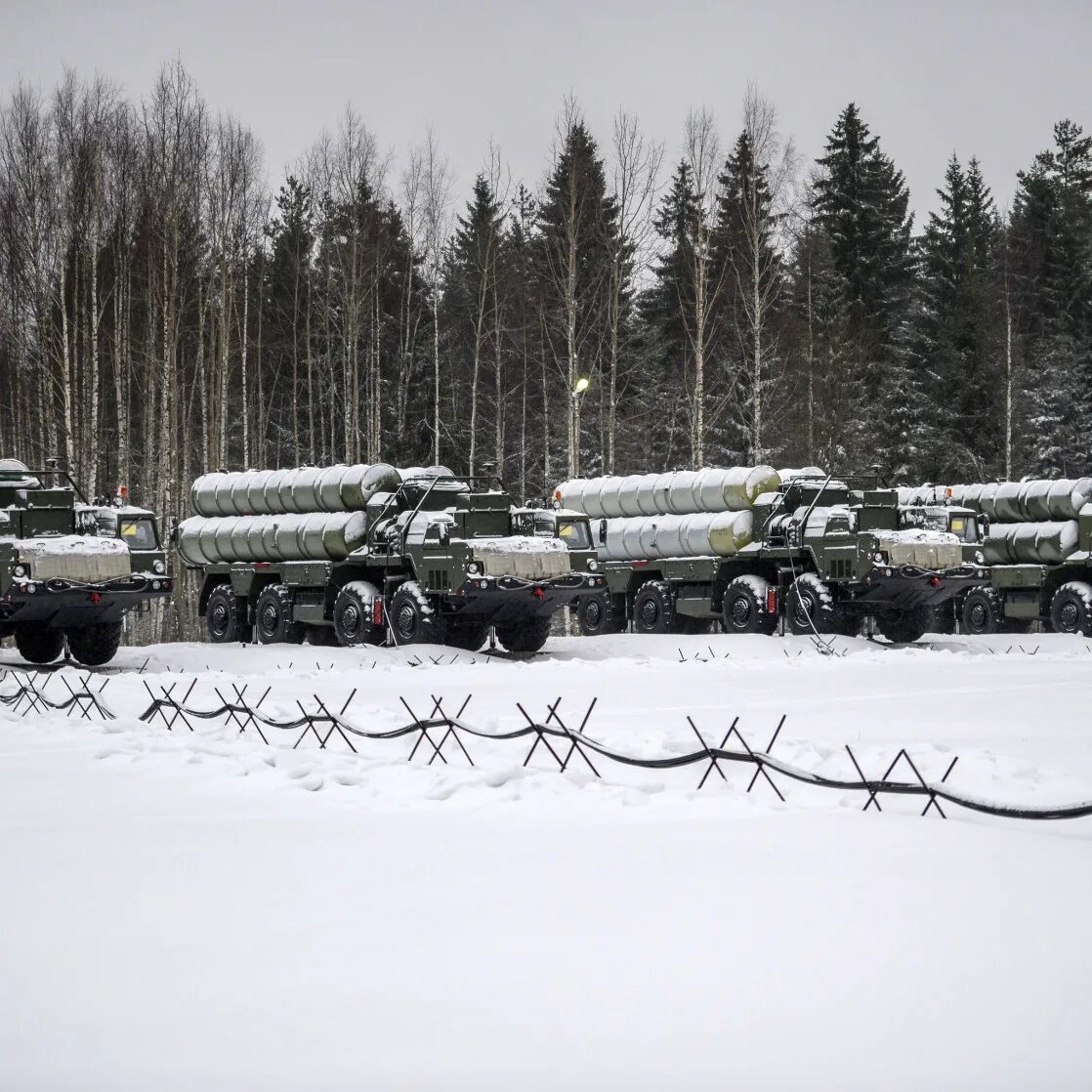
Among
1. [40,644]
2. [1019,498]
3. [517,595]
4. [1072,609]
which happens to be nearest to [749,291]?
[1019,498]

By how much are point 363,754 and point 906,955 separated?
6371mm

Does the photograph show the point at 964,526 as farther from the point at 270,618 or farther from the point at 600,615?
the point at 270,618

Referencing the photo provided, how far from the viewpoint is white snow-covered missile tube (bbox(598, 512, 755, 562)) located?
27625mm

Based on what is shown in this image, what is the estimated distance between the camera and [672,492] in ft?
95.0

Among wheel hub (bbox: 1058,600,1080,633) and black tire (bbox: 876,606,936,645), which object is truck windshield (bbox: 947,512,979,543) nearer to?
black tire (bbox: 876,606,936,645)

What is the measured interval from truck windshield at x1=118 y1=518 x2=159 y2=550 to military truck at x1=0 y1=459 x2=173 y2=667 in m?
0.02

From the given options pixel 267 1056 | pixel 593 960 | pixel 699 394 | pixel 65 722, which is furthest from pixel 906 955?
pixel 699 394

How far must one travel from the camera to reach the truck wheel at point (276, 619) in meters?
27.2

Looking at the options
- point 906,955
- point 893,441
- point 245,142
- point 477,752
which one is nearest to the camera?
point 906,955

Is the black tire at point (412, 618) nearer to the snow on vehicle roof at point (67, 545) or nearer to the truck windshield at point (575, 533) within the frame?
the truck windshield at point (575, 533)

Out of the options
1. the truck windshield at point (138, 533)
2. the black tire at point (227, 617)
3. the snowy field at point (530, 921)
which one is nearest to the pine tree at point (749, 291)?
the black tire at point (227, 617)

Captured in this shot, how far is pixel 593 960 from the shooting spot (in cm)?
589

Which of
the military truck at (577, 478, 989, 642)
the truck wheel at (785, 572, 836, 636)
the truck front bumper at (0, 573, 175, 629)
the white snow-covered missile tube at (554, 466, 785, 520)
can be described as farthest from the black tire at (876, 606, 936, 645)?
the truck front bumper at (0, 573, 175, 629)

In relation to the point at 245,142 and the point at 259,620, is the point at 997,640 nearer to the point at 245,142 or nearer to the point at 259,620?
the point at 259,620
